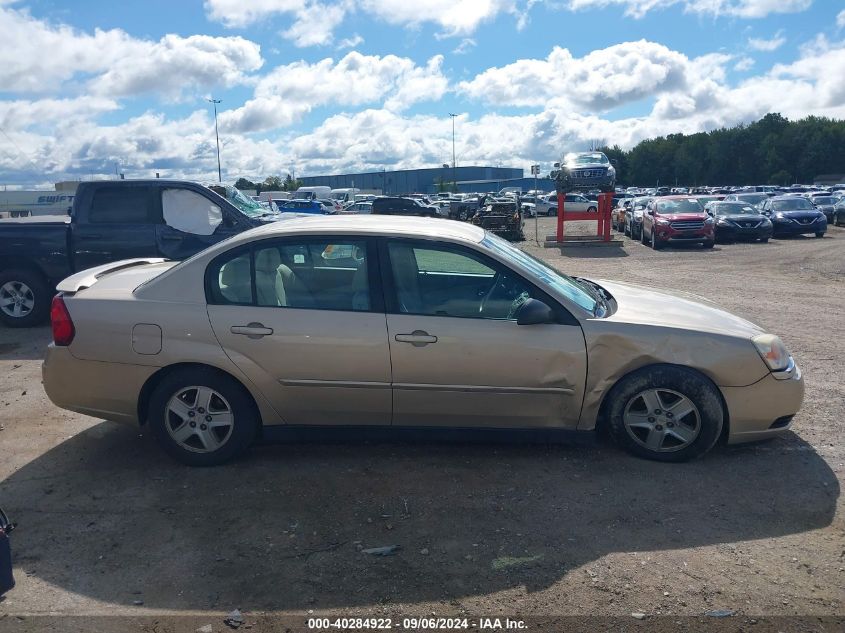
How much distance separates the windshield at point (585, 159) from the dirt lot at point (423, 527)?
22902 mm

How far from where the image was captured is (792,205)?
26.7 metres

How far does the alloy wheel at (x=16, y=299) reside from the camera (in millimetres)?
9664

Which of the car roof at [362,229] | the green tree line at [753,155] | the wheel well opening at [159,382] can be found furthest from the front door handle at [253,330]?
the green tree line at [753,155]

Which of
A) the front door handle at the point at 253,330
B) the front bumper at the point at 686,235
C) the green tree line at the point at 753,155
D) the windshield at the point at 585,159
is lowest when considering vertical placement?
the front bumper at the point at 686,235

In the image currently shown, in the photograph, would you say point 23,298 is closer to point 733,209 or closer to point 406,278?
point 406,278

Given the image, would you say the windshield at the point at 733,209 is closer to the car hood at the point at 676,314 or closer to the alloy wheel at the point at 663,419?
the car hood at the point at 676,314

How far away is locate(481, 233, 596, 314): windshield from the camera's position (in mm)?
4875

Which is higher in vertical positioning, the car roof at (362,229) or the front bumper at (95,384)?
the car roof at (362,229)

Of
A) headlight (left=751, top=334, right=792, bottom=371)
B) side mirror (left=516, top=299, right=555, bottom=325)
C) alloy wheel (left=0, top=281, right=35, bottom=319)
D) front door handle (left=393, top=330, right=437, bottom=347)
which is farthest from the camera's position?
alloy wheel (left=0, top=281, right=35, bottom=319)

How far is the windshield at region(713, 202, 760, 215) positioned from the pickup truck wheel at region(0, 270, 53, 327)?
2148cm

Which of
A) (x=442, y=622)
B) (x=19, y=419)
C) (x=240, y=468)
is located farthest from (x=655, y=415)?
(x=19, y=419)

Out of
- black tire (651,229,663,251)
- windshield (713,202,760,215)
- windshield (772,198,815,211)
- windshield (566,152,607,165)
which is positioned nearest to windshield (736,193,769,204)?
windshield (772,198,815,211)

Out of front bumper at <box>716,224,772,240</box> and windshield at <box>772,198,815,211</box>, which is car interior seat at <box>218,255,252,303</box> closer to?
front bumper at <box>716,224,772,240</box>

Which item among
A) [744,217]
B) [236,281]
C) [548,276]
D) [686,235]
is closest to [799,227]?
[744,217]
